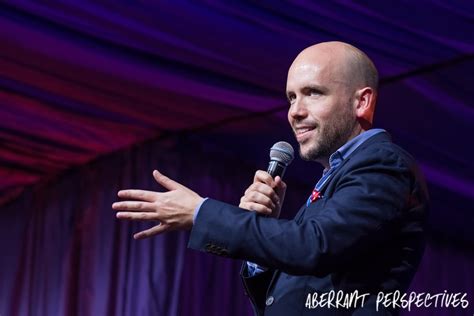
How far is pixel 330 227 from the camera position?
1.68 m

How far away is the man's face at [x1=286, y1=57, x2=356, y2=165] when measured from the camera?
205 centimetres

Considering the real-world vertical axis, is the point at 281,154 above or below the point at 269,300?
above

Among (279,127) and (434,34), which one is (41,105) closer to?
(279,127)

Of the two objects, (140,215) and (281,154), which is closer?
(140,215)

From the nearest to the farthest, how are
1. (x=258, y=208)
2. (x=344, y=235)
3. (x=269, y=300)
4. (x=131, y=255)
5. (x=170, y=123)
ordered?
(x=344, y=235), (x=258, y=208), (x=269, y=300), (x=170, y=123), (x=131, y=255)

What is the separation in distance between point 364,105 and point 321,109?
13 cm

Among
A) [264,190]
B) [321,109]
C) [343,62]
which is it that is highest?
[343,62]

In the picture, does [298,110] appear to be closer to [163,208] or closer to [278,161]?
[278,161]

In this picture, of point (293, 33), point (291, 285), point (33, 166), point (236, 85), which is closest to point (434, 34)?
point (293, 33)

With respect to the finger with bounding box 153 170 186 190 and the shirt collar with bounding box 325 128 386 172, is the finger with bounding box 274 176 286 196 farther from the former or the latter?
the finger with bounding box 153 170 186 190

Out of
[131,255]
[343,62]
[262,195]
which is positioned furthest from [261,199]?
[131,255]

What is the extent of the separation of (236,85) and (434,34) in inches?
41.5

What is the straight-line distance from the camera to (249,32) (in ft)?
11.6

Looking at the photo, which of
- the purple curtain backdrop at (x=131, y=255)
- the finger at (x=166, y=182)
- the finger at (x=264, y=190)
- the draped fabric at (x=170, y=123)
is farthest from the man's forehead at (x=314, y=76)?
the purple curtain backdrop at (x=131, y=255)
